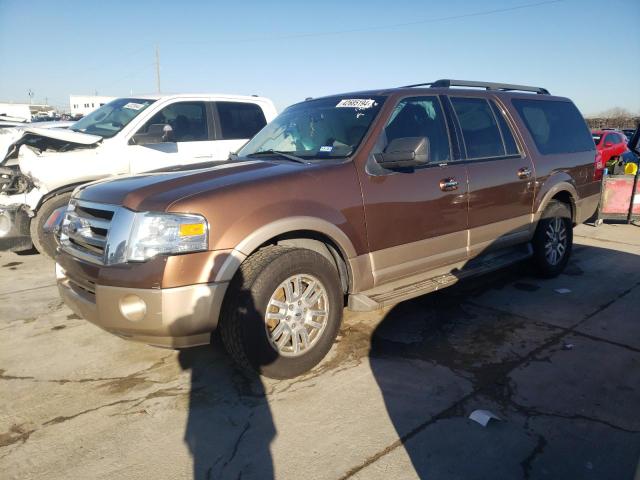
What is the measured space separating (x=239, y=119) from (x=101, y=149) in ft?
6.79

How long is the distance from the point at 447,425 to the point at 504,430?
300mm

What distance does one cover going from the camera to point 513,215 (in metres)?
4.63

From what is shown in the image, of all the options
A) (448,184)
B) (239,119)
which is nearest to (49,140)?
(239,119)

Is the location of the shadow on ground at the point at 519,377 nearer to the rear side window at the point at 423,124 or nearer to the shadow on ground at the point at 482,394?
the shadow on ground at the point at 482,394

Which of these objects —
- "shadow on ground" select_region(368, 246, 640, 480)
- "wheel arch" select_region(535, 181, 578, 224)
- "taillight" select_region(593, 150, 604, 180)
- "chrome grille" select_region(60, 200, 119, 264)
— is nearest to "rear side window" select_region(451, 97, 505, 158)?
"wheel arch" select_region(535, 181, 578, 224)

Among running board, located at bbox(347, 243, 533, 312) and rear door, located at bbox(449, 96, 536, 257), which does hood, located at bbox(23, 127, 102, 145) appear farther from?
rear door, located at bbox(449, 96, 536, 257)

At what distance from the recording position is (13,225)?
575cm

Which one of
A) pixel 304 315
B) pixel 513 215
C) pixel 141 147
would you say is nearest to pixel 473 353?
pixel 304 315

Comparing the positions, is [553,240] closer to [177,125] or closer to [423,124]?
[423,124]

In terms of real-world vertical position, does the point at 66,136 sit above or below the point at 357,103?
below

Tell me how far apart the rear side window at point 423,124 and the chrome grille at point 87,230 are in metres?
2.13

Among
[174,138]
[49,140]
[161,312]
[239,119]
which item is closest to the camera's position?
[161,312]

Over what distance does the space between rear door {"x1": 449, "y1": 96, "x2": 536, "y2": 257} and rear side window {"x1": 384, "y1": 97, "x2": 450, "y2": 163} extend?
0.22 metres

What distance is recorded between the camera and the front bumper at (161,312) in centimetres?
271
